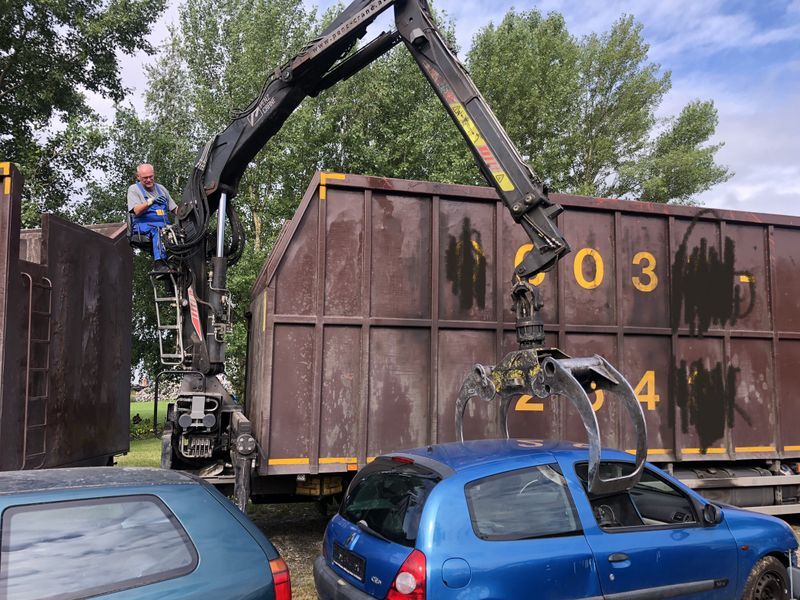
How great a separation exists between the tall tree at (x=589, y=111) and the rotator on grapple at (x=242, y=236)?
16.8 meters

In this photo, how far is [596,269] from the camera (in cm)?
695

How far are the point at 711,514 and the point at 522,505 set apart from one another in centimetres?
147

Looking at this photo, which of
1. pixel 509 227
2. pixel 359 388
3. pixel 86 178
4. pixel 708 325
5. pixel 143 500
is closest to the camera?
pixel 143 500

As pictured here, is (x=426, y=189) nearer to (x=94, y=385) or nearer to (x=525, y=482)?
(x=525, y=482)

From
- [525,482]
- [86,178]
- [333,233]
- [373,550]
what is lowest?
[373,550]

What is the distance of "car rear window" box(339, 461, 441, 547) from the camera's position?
3.21 meters

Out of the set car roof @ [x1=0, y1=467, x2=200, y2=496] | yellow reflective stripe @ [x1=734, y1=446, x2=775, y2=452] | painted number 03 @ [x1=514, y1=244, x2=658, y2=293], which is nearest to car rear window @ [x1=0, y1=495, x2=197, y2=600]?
car roof @ [x1=0, y1=467, x2=200, y2=496]

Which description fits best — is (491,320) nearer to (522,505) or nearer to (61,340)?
(522,505)

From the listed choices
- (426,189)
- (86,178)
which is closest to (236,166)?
(426,189)

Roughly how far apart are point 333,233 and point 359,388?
1.65 meters

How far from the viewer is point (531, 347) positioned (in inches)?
197

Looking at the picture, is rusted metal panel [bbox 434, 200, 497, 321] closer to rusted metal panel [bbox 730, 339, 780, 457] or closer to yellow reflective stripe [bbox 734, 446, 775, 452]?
rusted metal panel [bbox 730, 339, 780, 457]

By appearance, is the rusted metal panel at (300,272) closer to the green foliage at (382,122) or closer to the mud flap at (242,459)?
the mud flap at (242,459)

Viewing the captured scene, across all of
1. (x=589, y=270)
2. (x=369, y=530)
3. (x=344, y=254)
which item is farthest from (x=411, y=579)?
(x=589, y=270)
